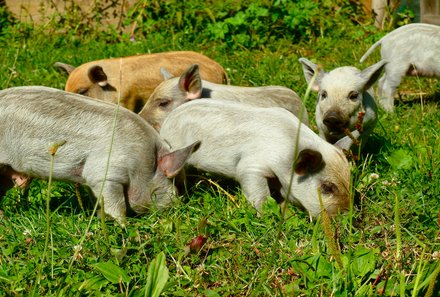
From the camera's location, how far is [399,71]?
8047mm

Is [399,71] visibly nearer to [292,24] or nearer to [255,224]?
[292,24]

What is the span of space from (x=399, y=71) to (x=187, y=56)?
219 cm

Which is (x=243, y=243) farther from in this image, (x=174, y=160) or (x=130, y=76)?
(x=130, y=76)

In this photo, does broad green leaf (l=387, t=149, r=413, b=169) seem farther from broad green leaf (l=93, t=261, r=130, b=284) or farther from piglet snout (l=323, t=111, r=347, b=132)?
broad green leaf (l=93, t=261, r=130, b=284)

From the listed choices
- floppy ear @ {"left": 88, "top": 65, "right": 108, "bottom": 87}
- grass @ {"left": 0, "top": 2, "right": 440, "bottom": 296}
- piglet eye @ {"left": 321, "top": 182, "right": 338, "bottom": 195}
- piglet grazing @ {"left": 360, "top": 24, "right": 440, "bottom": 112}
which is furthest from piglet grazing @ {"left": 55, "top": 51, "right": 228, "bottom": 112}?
piglet eye @ {"left": 321, "top": 182, "right": 338, "bottom": 195}

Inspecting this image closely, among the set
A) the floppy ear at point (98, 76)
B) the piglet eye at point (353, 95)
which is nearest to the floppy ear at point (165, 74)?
the floppy ear at point (98, 76)

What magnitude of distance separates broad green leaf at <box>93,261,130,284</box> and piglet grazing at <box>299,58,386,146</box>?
8.18 feet

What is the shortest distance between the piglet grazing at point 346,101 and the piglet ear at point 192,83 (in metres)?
1.05

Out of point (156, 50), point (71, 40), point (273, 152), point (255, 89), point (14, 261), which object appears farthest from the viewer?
point (71, 40)

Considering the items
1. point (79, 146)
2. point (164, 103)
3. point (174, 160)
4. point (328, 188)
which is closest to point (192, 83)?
point (164, 103)

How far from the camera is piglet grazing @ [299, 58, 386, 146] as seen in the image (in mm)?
5953

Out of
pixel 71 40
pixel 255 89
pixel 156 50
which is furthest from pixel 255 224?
pixel 71 40

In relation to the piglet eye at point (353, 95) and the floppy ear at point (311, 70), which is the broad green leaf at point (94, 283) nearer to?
the piglet eye at point (353, 95)

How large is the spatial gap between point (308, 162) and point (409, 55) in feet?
11.6
